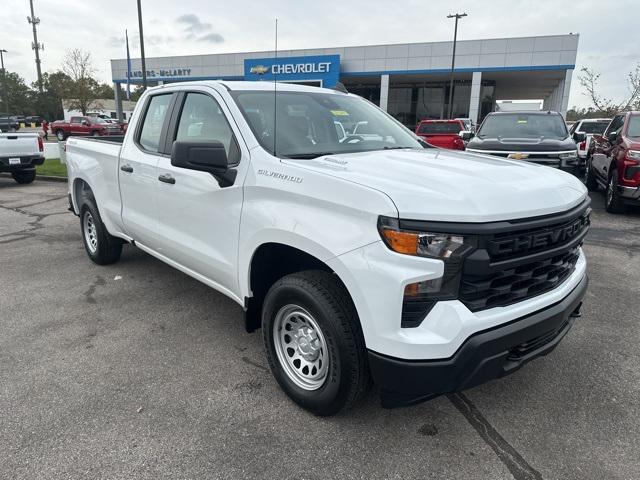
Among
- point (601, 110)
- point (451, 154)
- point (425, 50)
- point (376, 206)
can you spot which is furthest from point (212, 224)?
point (425, 50)

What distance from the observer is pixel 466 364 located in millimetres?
2205

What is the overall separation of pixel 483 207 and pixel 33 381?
3028mm

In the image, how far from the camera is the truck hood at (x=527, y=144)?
844 centimetres

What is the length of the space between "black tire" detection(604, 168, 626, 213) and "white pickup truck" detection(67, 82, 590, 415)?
629cm

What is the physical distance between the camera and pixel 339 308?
8.15 feet

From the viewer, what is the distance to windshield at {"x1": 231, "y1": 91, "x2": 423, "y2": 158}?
317 cm

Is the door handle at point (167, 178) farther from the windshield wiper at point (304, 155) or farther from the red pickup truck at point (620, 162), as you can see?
the red pickup truck at point (620, 162)

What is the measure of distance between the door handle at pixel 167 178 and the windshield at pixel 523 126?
7336 mm

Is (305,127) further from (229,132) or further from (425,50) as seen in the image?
(425,50)

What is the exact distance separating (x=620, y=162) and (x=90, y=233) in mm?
8168

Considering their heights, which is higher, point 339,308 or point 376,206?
point 376,206

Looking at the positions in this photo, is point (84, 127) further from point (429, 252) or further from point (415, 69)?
point (429, 252)

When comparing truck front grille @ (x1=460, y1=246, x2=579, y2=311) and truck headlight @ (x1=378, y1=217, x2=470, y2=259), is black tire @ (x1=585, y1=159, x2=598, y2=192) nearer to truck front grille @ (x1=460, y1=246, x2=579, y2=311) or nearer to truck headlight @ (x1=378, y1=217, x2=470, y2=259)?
truck front grille @ (x1=460, y1=246, x2=579, y2=311)

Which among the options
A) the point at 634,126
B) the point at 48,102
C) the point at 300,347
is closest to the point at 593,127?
the point at 634,126
